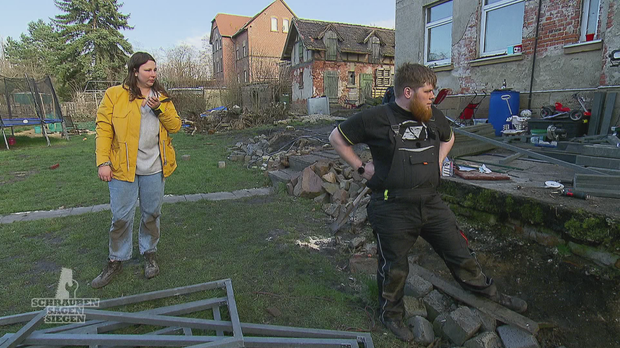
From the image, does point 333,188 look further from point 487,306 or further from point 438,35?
point 438,35

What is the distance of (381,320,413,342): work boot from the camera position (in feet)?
8.14

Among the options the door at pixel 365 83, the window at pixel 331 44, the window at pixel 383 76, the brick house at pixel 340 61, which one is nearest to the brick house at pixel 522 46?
the brick house at pixel 340 61

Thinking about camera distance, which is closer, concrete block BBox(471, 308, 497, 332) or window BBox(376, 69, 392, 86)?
concrete block BBox(471, 308, 497, 332)

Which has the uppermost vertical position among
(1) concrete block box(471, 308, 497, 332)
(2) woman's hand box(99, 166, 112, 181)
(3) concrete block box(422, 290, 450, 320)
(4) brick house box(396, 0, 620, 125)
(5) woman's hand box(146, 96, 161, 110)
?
(4) brick house box(396, 0, 620, 125)

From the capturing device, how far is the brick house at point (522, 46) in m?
6.00

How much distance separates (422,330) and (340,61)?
25948 millimetres

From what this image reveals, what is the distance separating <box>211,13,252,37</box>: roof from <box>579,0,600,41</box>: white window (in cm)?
4410

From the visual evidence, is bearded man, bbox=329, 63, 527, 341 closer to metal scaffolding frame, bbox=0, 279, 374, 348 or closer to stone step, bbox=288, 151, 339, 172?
metal scaffolding frame, bbox=0, 279, 374, 348

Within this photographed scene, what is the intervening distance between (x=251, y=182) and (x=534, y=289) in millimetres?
5219

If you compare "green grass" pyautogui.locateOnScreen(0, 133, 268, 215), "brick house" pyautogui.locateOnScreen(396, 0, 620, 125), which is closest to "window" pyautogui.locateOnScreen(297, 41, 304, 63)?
"green grass" pyautogui.locateOnScreen(0, 133, 268, 215)

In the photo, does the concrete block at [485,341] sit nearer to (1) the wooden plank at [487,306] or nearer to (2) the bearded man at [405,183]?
(1) the wooden plank at [487,306]

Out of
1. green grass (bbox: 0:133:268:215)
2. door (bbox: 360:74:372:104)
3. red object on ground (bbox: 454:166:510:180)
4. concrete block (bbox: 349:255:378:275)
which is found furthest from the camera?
door (bbox: 360:74:372:104)

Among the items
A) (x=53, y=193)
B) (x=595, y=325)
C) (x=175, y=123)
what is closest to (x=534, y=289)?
(x=595, y=325)

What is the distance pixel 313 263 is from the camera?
12.0 feet
